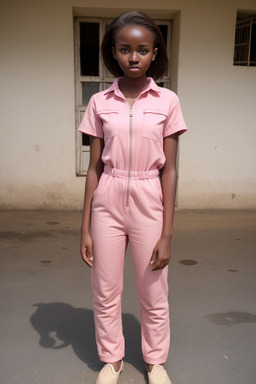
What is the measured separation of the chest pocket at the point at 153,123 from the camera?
163cm

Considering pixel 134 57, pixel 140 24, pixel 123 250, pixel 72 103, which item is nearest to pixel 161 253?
pixel 123 250

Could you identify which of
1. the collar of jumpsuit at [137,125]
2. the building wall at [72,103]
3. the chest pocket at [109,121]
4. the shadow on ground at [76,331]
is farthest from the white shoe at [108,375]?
the building wall at [72,103]

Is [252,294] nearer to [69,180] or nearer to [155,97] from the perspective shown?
[155,97]

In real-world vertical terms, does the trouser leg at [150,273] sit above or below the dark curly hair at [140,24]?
below

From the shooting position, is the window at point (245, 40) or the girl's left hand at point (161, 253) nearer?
the girl's left hand at point (161, 253)

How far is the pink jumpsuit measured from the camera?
164 cm

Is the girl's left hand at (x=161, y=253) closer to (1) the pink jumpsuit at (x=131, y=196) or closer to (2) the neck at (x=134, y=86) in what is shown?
(1) the pink jumpsuit at (x=131, y=196)

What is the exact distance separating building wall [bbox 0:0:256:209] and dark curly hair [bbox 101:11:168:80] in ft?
11.1

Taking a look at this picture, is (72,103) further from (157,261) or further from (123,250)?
(157,261)

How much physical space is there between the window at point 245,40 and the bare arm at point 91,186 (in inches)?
166

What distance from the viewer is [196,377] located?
1.91 metres

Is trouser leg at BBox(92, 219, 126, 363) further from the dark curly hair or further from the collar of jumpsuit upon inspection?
the dark curly hair

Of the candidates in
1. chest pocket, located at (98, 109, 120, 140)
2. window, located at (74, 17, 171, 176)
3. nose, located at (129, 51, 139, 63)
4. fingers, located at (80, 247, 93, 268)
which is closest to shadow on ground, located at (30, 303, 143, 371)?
fingers, located at (80, 247, 93, 268)

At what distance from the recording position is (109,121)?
1.66m
